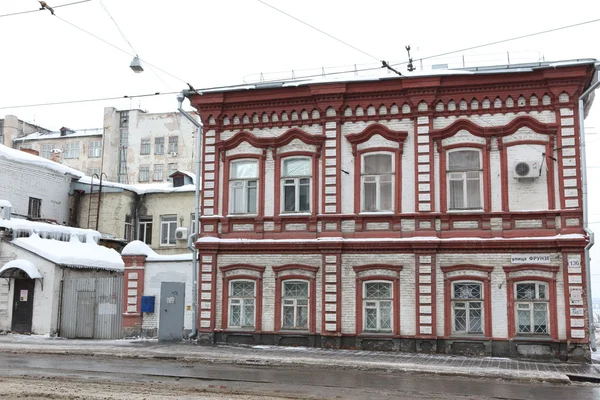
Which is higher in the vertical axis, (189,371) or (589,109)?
(589,109)

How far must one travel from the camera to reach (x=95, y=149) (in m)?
58.1

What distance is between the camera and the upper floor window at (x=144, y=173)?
55.5 m

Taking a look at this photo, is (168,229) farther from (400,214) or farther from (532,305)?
(532,305)

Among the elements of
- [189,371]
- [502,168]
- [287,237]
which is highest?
[502,168]

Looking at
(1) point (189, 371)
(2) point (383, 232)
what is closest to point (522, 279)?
(2) point (383, 232)

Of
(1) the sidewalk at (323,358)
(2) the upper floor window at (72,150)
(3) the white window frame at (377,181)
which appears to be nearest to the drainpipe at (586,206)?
(1) the sidewalk at (323,358)

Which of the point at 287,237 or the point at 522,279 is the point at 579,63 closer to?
the point at 522,279

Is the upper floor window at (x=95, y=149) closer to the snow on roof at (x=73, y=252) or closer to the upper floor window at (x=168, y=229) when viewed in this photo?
the upper floor window at (x=168, y=229)

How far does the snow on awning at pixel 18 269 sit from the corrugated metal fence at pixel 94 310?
170 cm

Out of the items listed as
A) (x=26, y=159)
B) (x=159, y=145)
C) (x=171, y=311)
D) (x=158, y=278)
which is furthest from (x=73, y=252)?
(x=159, y=145)

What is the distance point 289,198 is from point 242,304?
3684 mm

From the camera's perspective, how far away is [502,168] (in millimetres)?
20000

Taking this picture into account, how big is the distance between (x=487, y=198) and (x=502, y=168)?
97 centimetres

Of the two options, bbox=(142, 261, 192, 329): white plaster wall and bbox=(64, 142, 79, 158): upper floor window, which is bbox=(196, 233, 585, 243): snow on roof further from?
bbox=(64, 142, 79, 158): upper floor window
